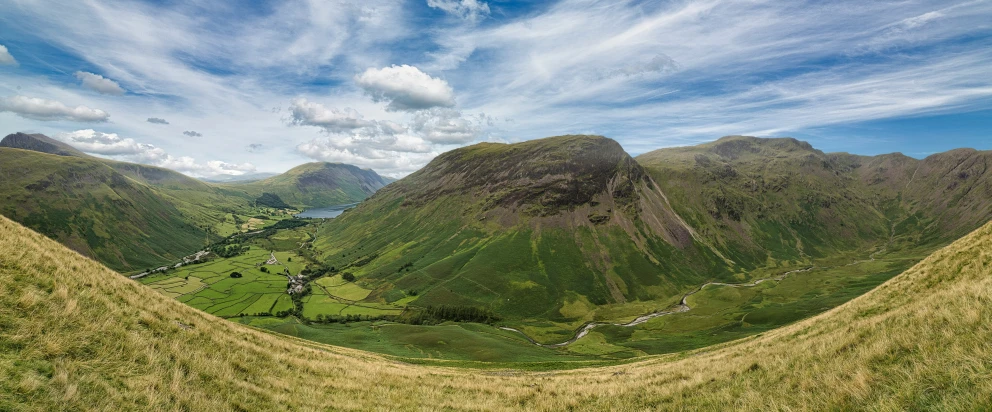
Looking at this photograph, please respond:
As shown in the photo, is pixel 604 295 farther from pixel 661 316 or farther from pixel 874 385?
pixel 874 385

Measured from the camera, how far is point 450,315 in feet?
511

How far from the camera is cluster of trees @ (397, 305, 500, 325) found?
494ft

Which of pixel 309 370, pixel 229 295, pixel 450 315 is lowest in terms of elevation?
pixel 450 315

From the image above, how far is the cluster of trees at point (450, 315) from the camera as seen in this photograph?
151 metres

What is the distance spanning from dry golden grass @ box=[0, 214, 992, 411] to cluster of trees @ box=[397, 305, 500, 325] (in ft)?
444

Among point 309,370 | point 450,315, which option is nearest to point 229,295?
point 450,315

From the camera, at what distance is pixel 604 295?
615 ft

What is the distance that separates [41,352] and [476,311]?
154384mm

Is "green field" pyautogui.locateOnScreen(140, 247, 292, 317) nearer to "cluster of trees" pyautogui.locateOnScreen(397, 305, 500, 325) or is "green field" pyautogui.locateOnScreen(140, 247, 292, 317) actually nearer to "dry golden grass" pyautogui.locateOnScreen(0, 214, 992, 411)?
"cluster of trees" pyautogui.locateOnScreen(397, 305, 500, 325)

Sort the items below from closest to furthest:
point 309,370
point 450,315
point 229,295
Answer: point 309,370 < point 450,315 < point 229,295

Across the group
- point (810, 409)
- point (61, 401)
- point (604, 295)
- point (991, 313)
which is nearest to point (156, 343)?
point (61, 401)

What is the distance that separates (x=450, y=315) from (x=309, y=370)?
140 metres

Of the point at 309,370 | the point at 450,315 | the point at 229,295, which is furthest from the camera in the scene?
the point at 229,295

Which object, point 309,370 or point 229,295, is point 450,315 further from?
point 309,370
